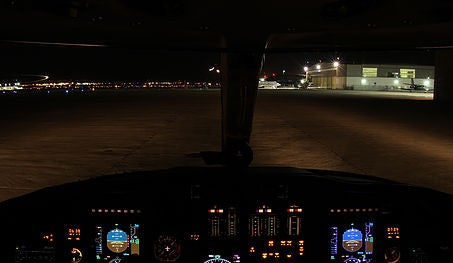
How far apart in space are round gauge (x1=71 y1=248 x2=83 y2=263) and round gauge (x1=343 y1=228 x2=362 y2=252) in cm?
185

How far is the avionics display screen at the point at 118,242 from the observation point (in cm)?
340

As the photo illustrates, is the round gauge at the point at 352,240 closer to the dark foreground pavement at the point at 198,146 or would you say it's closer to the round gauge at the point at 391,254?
the round gauge at the point at 391,254

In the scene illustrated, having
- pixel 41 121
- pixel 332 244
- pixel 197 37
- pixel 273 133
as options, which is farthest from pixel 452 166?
pixel 41 121

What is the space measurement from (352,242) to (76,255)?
1923mm

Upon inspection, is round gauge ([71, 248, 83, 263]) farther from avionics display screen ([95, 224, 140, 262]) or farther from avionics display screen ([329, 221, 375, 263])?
avionics display screen ([329, 221, 375, 263])

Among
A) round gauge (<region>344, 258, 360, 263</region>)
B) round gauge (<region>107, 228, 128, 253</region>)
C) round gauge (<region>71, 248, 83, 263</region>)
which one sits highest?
round gauge (<region>107, 228, 128, 253</region>)

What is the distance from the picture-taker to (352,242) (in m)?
3.47

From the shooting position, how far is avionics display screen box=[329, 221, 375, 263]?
3.46m

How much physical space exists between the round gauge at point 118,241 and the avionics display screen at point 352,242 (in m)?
1.43

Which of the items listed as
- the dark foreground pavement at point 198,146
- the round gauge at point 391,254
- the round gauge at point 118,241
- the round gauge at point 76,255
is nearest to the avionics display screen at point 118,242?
the round gauge at point 118,241

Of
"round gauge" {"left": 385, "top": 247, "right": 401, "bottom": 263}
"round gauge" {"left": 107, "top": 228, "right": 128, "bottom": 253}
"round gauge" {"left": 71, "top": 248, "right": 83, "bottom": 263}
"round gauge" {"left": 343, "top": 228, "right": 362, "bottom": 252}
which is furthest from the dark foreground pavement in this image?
"round gauge" {"left": 343, "top": 228, "right": 362, "bottom": 252}

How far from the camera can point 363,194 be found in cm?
338

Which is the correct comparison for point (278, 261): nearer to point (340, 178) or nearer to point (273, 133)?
point (340, 178)

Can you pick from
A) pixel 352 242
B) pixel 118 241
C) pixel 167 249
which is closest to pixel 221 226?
pixel 167 249
